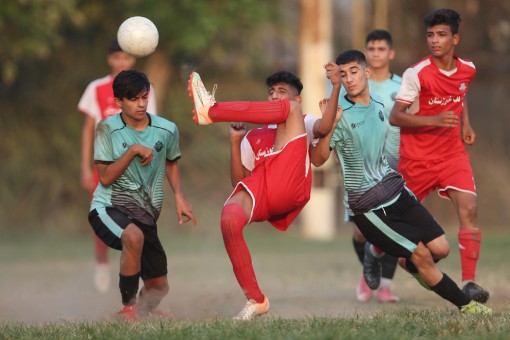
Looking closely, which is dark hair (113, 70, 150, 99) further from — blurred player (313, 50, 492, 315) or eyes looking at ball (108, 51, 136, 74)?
eyes looking at ball (108, 51, 136, 74)

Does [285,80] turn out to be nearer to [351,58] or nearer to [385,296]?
[351,58]

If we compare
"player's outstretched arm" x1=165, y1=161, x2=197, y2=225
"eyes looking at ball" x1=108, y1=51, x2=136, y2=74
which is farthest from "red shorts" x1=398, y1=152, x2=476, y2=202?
"eyes looking at ball" x1=108, y1=51, x2=136, y2=74

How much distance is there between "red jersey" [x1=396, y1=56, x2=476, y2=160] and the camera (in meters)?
8.23

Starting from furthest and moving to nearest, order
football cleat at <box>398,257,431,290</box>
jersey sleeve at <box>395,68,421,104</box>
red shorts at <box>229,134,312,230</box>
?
jersey sleeve at <box>395,68,421,104</box> → football cleat at <box>398,257,431,290</box> → red shorts at <box>229,134,312,230</box>

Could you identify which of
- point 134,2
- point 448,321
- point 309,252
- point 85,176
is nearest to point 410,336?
point 448,321

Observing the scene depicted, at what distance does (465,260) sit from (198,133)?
13.4m

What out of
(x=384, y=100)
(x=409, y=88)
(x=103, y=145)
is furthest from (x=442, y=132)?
(x=103, y=145)

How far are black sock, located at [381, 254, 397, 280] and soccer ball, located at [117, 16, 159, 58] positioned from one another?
2885mm

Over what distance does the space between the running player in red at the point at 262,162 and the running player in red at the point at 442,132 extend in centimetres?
101

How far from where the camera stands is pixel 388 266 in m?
9.31

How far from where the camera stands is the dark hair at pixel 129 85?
7.46 metres

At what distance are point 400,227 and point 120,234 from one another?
201cm

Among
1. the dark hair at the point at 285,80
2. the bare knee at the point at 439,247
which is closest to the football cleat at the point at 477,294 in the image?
the bare knee at the point at 439,247

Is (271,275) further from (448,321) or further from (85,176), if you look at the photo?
(448,321)
